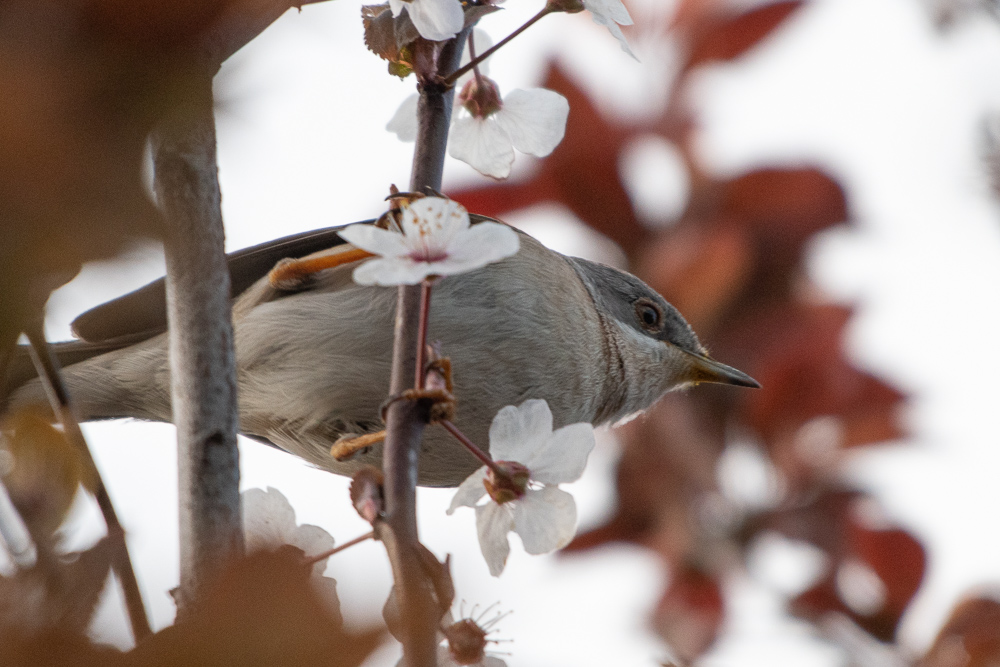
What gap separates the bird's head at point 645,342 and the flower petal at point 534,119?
1772mm

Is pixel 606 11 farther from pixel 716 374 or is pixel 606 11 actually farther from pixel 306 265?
pixel 716 374

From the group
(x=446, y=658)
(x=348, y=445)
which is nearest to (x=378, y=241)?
(x=446, y=658)

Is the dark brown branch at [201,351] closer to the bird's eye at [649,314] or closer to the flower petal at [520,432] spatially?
the flower petal at [520,432]

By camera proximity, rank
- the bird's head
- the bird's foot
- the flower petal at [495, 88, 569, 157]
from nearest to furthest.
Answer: the flower petal at [495, 88, 569, 157] → the bird's foot → the bird's head

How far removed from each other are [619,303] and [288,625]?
12.8ft

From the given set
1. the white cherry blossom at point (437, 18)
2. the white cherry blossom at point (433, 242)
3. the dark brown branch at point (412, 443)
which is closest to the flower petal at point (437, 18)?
the white cherry blossom at point (437, 18)

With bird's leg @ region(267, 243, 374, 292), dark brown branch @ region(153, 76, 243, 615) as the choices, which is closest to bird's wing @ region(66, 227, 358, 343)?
bird's leg @ region(267, 243, 374, 292)

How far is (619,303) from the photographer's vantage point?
4.63 m

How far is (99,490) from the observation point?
4.76 ft

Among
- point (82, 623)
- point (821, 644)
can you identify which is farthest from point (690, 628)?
point (82, 623)

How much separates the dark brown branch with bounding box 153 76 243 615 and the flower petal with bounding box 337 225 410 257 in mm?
245

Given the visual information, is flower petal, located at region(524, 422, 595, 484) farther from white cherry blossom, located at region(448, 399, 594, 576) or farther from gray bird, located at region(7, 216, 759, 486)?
gray bird, located at region(7, 216, 759, 486)

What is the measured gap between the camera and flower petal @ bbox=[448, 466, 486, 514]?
2.23m

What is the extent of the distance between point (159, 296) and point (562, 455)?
7.72ft
